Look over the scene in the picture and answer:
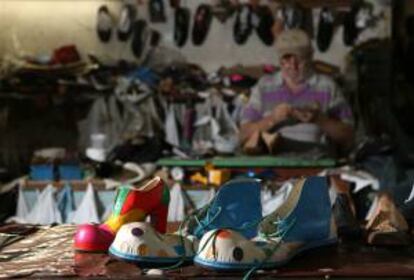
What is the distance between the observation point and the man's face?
13.3 feet

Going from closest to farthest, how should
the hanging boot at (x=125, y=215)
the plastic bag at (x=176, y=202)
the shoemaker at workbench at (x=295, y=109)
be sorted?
the hanging boot at (x=125, y=215) < the plastic bag at (x=176, y=202) < the shoemaker at workbench at (x=295, y=109)

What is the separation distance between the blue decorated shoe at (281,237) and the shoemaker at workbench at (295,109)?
89.5 inches

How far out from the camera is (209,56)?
14.8ft

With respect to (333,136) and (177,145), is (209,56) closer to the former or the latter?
(177,145)

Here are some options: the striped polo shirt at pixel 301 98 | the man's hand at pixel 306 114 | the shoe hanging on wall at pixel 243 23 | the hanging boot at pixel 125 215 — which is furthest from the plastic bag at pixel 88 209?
the hanging boot at pixel 125 215

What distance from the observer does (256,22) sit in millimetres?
4449

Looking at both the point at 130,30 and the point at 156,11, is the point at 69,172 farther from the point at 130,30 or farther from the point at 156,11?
the point at 156,11

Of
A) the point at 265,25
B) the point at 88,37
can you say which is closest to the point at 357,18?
the point at 265,25

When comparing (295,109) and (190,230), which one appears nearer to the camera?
(190,230)

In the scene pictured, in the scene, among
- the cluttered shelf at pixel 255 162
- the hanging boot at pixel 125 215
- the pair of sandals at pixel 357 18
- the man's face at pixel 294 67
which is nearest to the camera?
the hanging boot at pixel 125 215

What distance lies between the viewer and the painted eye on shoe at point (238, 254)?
4.37 ft

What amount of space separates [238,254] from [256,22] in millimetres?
3281

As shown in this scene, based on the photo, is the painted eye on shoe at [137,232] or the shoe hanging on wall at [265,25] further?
the shoe hanging on wall at [265,25]

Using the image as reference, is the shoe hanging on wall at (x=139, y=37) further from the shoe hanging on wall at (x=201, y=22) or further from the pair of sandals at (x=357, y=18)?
the pair of sandals at (x=357, y=18)
